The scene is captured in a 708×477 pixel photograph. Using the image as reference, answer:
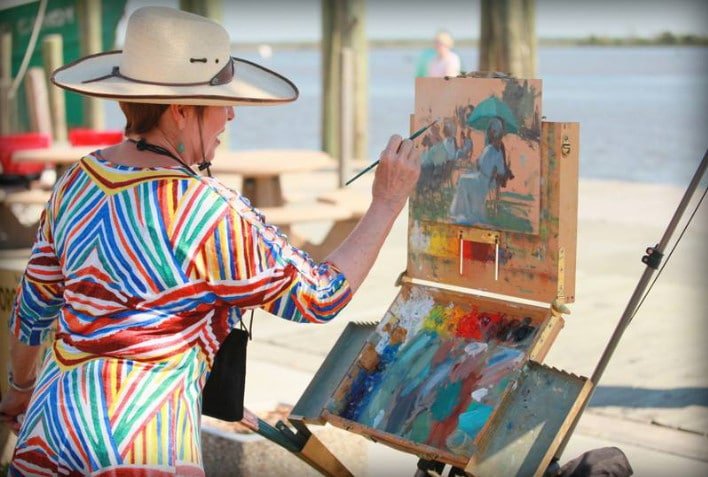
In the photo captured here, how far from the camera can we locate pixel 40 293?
2.85 meters

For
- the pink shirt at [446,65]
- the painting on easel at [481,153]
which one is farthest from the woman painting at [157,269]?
the pink shirt at [446,65]

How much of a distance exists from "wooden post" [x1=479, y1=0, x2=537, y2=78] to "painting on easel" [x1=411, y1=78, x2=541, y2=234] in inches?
256

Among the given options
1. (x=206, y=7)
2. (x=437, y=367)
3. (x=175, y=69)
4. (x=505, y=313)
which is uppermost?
(x=206, y=7)

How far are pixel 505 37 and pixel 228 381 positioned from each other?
733cm

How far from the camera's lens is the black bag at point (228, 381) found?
2.77 meters

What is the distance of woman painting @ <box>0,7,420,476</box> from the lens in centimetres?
251

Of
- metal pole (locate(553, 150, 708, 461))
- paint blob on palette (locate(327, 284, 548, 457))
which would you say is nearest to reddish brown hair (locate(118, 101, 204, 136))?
paint blob on palette (locate(327, 284, 548, 457))

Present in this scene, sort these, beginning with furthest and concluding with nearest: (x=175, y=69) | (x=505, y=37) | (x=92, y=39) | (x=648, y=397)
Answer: (x=92, y=39) → (x=505, y=37) → (x=648, y=397) → (x=175, y=69)

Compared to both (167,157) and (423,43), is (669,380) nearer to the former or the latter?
(167,157)

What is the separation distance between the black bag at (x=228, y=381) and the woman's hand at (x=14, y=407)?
20.3 inches

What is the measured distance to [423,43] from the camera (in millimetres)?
92938

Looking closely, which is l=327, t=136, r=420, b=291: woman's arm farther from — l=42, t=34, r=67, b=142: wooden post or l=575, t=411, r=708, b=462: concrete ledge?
l=42, t=34, r=67, b=142: wooden post

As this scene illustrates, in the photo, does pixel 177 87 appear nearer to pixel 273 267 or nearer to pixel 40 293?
pixel 273 267

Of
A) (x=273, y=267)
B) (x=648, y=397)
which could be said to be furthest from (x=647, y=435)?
(x=273, y=267)
